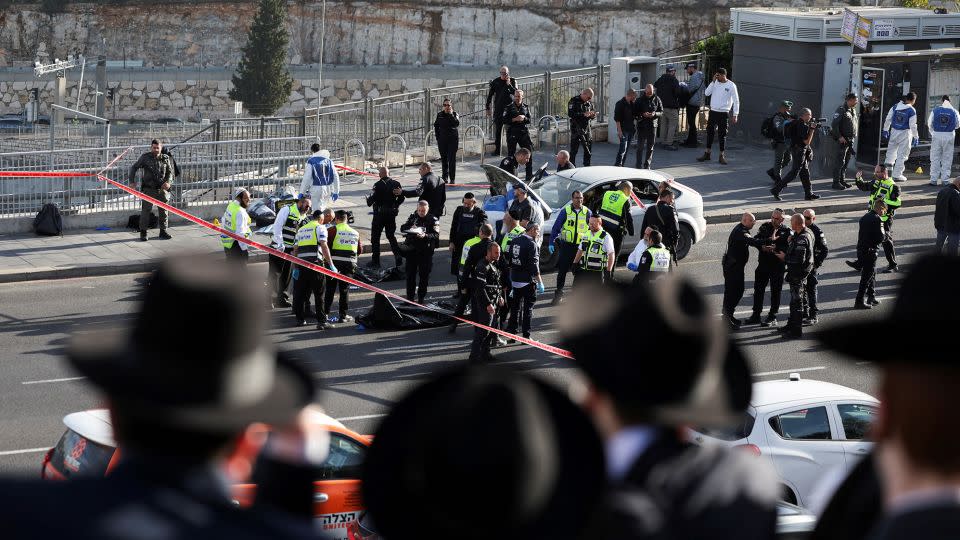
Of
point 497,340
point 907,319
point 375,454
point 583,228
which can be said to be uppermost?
point 907,319

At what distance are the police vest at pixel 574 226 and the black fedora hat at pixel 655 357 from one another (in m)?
14.6

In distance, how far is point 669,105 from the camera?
29344 mm

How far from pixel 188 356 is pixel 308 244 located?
48.1 ft

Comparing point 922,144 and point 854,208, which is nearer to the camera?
point 854,208

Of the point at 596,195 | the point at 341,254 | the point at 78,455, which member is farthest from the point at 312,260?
the point at 78,455

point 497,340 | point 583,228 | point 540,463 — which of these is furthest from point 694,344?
point 583,228

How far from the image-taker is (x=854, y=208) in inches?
995

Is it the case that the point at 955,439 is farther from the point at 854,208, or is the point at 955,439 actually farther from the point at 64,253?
the point at 854,208

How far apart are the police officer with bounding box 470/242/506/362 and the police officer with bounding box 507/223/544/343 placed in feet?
1.82

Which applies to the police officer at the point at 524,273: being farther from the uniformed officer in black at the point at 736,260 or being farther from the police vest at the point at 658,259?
the uniformed officer in black at the point at 736,260

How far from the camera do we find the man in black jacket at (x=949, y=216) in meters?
19.6

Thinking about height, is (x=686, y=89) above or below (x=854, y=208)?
above

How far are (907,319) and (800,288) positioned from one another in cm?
1425

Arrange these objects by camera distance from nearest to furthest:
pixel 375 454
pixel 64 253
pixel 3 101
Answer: pixel 375 454, pixel 64 253, pixel 3 101
